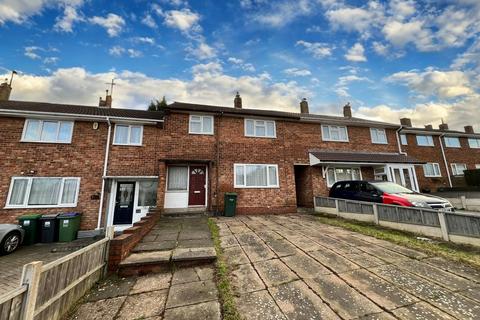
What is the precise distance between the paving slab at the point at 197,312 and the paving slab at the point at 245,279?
516 mm

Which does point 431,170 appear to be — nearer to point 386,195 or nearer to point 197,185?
point 386,195

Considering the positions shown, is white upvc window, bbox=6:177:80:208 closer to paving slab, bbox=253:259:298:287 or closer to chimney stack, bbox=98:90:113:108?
chimney stack, bbox=98:90:113:108

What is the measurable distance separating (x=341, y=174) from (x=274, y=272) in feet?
37.1

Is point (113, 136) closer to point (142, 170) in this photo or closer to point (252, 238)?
point (142, 170)

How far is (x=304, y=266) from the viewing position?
4.04 m

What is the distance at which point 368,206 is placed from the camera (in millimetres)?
8180

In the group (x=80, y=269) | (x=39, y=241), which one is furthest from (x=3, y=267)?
(x=80, y=269)

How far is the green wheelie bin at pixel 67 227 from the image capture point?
8664mm

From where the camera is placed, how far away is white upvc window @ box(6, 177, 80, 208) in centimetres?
902

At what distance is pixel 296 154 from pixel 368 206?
17.7 feet

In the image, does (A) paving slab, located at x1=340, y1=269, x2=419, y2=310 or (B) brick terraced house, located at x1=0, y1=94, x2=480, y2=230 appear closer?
(A) paving slab, located at x1=340, y1=269, x2=419, y2=310

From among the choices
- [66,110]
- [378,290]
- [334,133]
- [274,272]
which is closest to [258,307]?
[274,272]

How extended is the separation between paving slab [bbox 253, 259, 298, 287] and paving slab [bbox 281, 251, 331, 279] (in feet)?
0.48

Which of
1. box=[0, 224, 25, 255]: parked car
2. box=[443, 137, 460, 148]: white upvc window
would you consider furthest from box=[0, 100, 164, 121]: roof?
box=[443, 137, 460, 148]: white upvc window
